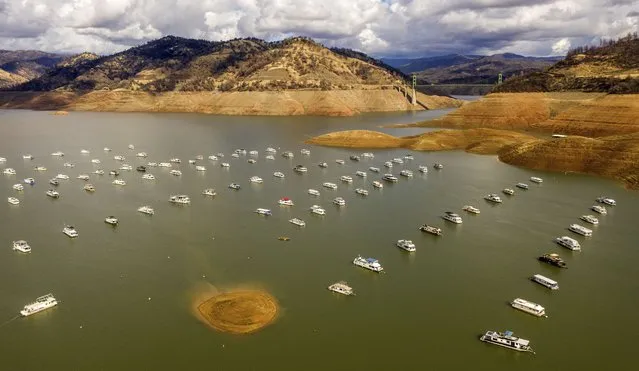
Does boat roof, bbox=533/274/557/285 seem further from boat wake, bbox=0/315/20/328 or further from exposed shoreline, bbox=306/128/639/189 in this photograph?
exposed shoreline, bbox=306/128/639/189

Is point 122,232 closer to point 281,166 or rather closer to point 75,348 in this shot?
point 75,348

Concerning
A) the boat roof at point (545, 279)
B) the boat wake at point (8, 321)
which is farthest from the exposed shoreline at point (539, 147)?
the boat wake at point (8, 321)

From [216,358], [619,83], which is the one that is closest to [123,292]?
[216,358]

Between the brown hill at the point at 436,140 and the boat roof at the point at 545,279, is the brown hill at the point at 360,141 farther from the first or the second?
the boat roof at the point at 545,279

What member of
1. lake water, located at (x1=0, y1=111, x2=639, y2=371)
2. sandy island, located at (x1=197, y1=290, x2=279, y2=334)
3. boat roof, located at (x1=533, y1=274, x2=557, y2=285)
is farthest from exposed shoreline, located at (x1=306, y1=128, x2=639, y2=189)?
sandy island, located at (x1=197, y1=290, x2=279, y2=334)

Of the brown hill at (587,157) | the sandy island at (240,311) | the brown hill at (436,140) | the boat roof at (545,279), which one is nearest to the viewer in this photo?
the sandy island at (240,311)

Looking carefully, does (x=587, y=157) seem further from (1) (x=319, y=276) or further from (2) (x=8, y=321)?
(2) (x=8, y=321)
